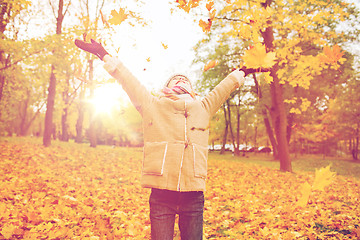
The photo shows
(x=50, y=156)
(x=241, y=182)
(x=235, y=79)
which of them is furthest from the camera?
(x=50, y=156)

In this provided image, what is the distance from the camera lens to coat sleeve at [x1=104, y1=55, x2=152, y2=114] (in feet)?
7.06

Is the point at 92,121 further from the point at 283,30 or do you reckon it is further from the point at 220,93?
the point at 220,93

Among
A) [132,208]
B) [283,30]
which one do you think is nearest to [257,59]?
[132,208]

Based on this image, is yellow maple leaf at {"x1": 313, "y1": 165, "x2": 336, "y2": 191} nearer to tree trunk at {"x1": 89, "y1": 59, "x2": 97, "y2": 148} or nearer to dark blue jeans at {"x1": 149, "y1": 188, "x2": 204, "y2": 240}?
dark blue jeans at {"x1": 149, "y1": 188, "x2": 204, "y2": 240}

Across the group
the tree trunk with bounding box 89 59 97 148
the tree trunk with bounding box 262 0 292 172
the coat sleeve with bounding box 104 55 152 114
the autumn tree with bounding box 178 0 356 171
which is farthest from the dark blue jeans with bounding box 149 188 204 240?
the tree trunk with bounding box 89 59 97 148

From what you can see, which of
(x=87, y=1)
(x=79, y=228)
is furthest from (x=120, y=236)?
(x=87, y=1)

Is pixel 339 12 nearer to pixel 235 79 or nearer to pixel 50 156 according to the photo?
pixel 235 79

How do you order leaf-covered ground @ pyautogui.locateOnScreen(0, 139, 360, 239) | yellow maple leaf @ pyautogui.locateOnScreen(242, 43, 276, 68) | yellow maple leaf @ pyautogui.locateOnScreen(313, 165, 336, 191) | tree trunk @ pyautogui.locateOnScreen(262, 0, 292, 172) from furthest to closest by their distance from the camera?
1. tree trunk @ pyautogui.locateOnScreen(262, 0, 292, 172)
2. leaf-covered ground @ pyautogui.locateOnScreen(0, 139, 360, 239)
3. yellow maple leaf @ pyautogui.locateOnScreen(242, 43, 276, 68)
4. yellow maple leaf @ pyautogui.locateOnScreen(313, 165, 336, 191)

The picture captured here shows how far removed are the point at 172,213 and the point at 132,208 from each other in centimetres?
404

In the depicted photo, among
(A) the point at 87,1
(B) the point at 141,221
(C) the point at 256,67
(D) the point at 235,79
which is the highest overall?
(A) the point at 87,1

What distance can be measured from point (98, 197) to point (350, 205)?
606 centimetres

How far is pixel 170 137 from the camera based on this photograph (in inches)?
82.3

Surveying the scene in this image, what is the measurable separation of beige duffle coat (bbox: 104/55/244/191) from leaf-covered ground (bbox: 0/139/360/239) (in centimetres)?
107

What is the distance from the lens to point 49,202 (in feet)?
17.6
